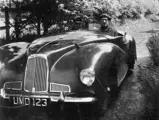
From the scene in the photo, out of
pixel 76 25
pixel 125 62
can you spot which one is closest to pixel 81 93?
pixel 125 62

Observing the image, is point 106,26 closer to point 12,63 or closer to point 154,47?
point 154,47

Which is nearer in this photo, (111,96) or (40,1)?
(111,96)

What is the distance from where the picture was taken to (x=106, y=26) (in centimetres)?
410

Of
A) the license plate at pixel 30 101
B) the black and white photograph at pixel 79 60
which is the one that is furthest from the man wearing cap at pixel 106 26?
the license plate at pixel 30 101

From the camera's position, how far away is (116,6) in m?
3.92

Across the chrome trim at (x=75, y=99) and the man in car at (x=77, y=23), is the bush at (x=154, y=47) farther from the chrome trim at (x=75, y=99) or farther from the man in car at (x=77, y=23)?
the chrome trim at (x=75, y=99)

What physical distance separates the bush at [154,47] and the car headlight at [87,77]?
1.65 metres

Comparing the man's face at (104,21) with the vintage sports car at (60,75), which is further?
the man's face at (104,21)

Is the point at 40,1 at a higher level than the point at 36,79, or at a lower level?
higher

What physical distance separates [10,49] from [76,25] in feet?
4.17

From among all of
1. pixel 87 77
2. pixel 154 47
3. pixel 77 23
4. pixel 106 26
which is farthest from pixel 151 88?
pixel 77 23

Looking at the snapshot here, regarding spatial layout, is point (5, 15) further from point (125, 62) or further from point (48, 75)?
point (125, 62)

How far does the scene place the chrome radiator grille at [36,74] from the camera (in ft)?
9.59

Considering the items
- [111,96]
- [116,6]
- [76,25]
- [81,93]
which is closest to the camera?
[81,93]
